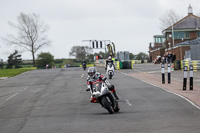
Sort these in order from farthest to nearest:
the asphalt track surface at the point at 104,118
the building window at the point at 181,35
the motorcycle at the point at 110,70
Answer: the building window at the point at 181,35 < the motorcycle at the point at 110,70 < the asphalt track surface at the point at 104,118

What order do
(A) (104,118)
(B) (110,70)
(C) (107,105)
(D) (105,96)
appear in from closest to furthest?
(A) (104,118) → (C) (107,105) → (D) (105,96) → (B) (110,70)

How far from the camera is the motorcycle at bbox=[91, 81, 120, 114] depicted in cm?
1080

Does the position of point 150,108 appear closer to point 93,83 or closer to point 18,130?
point 93,83

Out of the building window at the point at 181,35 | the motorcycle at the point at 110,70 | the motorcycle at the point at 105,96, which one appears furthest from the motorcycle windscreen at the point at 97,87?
the building window at the point at 181,35

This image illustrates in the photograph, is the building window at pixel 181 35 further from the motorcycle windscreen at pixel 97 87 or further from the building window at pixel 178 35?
the motorcycle windscreen at pixel 97 87

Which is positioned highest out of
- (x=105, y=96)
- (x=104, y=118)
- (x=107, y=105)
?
(x=105, y=96)

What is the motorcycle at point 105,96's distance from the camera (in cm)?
1080

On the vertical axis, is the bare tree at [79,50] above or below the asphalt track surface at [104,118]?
above

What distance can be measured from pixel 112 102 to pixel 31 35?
274 feet

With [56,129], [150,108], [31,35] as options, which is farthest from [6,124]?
[31,35]

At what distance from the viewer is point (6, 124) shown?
988 centimetres

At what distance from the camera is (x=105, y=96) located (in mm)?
10883

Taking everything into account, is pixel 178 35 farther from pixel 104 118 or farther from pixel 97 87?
pixel 104 118

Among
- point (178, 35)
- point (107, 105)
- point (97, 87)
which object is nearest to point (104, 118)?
point (107, 105)
